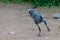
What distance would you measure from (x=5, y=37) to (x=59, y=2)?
15.4ft

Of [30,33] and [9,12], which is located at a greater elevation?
[30,33]

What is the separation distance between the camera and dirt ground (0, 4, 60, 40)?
6.28 metres

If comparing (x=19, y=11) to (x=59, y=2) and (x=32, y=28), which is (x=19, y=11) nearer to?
(x=59, y=2)

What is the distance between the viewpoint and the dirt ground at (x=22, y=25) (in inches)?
247

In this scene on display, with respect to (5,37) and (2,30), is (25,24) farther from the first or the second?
(5,37)

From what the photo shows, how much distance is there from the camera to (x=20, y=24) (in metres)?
7.75

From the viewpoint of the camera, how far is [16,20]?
8414 mm

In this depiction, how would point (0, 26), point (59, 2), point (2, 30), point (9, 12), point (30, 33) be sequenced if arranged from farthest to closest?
point (59, 2), point (9, 12), point (0, 26), point (2, 30), point (30, 33)

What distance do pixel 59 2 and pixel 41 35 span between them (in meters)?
4.45

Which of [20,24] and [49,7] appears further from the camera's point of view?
[49,7]

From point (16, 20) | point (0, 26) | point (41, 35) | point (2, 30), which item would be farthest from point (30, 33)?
point (16, 20)

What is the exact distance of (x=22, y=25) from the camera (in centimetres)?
757

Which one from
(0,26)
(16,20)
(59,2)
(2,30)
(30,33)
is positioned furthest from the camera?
(59,2)

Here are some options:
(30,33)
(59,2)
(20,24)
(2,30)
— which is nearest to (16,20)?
(20,24)
